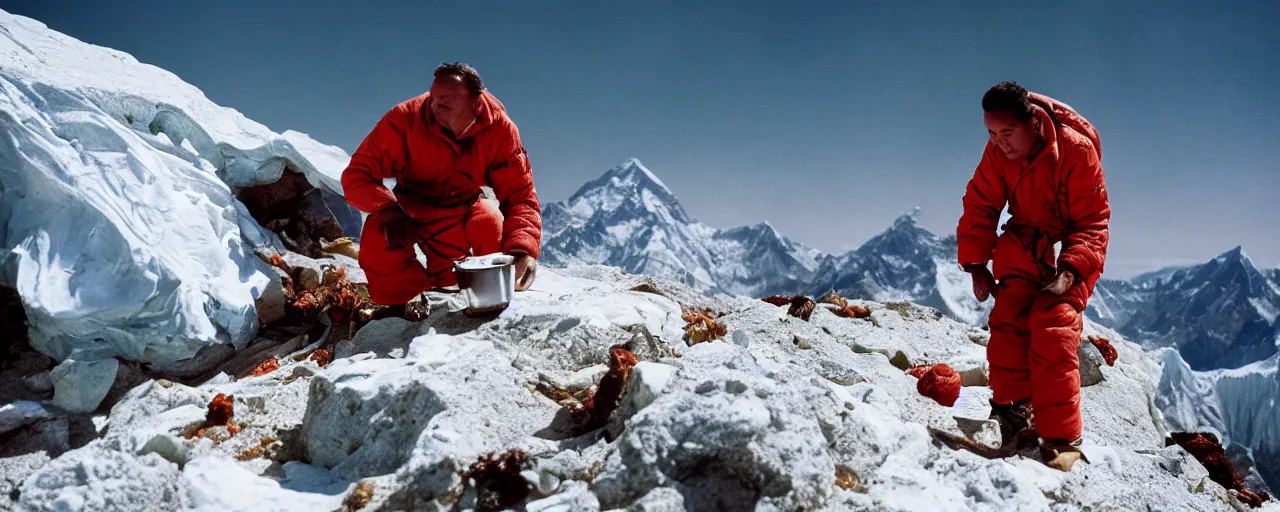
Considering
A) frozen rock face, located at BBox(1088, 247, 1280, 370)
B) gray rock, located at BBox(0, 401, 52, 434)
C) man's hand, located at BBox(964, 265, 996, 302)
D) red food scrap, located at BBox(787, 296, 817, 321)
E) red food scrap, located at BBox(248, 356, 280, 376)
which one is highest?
frozen rock face, located at BBox(1088, 247, 1280, 370)

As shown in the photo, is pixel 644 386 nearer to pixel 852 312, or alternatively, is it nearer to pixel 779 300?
pixel 852 312

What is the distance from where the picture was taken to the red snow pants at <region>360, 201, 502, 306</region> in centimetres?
499

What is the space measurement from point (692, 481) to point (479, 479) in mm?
755

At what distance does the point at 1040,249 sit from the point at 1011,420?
41.1 inches

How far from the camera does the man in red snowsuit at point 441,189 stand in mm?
4629

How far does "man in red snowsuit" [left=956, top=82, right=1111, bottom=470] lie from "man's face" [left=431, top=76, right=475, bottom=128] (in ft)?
11.0

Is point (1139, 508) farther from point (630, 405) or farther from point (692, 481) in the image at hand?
point (630, 405)

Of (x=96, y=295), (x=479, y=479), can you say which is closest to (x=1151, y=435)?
(x=479, y=479)

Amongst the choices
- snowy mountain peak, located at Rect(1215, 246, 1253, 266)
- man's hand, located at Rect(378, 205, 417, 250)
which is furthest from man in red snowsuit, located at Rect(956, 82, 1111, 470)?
snowy mountain peak, located at Rect(1215, 246, 1253, 266)

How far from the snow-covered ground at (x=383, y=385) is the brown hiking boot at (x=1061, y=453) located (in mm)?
91

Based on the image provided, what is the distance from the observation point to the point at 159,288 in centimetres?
498

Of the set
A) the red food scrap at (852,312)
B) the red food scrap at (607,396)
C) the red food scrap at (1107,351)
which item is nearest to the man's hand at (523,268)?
the red food scrap at (607,396)

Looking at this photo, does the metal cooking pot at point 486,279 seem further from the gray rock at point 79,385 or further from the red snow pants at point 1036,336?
the red snow pants at point 1036,336

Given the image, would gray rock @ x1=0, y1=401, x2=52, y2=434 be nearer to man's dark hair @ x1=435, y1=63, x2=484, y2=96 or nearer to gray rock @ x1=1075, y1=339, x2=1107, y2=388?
man's dark hair @ x1=435, y1=63, x2=484, y2=96
